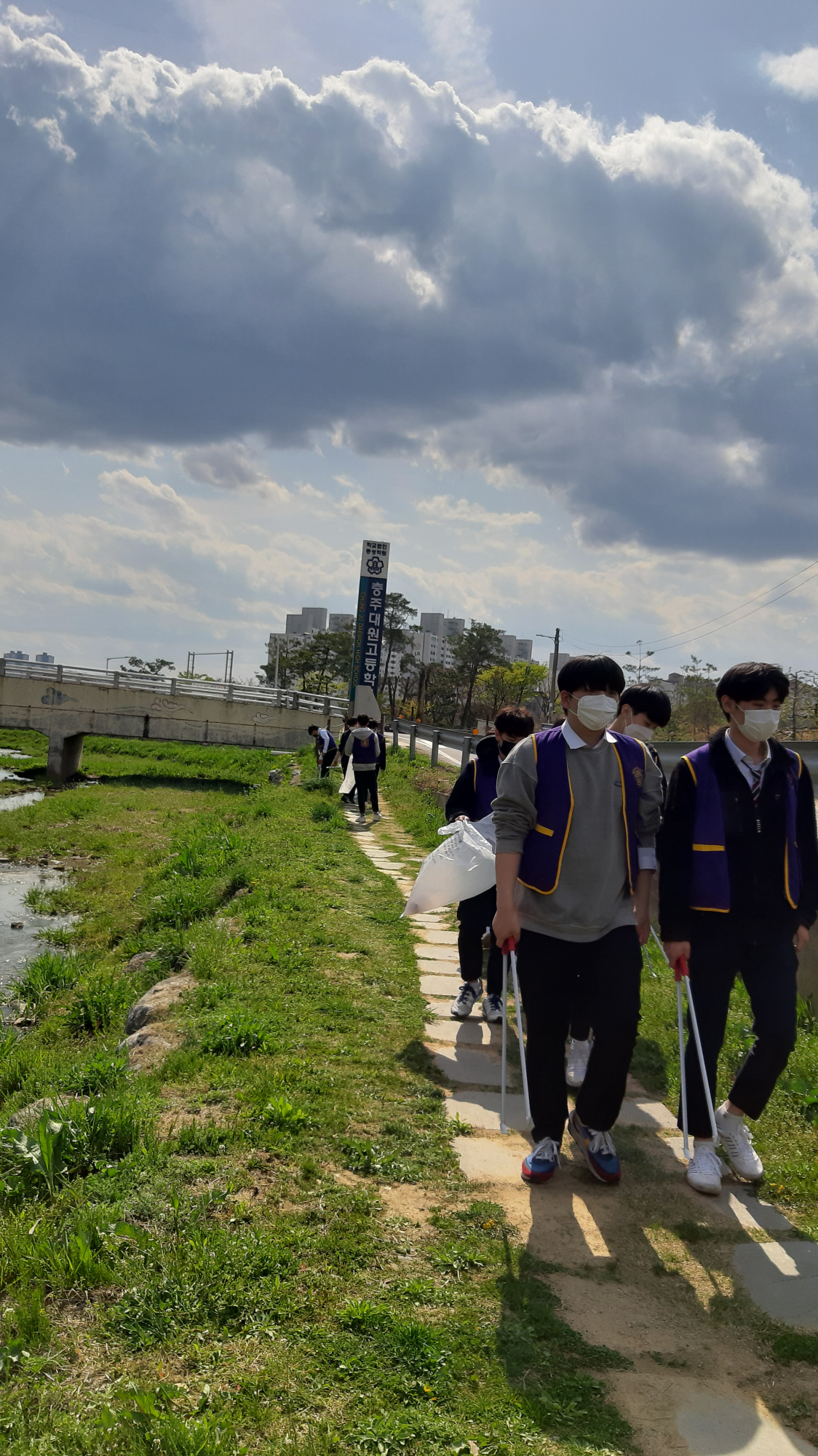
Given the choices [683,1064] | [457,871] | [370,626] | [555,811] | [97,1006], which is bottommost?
[97,1006]

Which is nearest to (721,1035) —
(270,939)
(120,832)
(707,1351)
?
(707,1351)

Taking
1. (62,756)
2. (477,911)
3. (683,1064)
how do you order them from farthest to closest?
(62,756) → (477,911) → (683,1064)

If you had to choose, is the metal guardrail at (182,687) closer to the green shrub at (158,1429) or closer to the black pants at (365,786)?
the black pants at (365,786)

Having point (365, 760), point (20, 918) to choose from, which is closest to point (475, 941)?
point (20, 918)

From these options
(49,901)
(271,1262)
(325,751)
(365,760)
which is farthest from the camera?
(325,751)

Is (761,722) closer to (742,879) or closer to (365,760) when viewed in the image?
(742,879)

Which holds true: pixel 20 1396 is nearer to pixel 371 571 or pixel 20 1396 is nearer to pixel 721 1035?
pixel 721 1035

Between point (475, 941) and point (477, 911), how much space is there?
18 cm

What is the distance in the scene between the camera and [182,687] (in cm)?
3172

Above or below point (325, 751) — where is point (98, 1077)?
below

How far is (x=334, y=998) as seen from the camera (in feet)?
17.5

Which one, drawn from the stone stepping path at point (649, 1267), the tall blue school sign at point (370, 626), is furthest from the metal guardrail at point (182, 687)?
the stone stepping path at point (649, 1267)

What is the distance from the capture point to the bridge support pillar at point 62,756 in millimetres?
28781

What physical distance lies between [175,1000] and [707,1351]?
377cm
